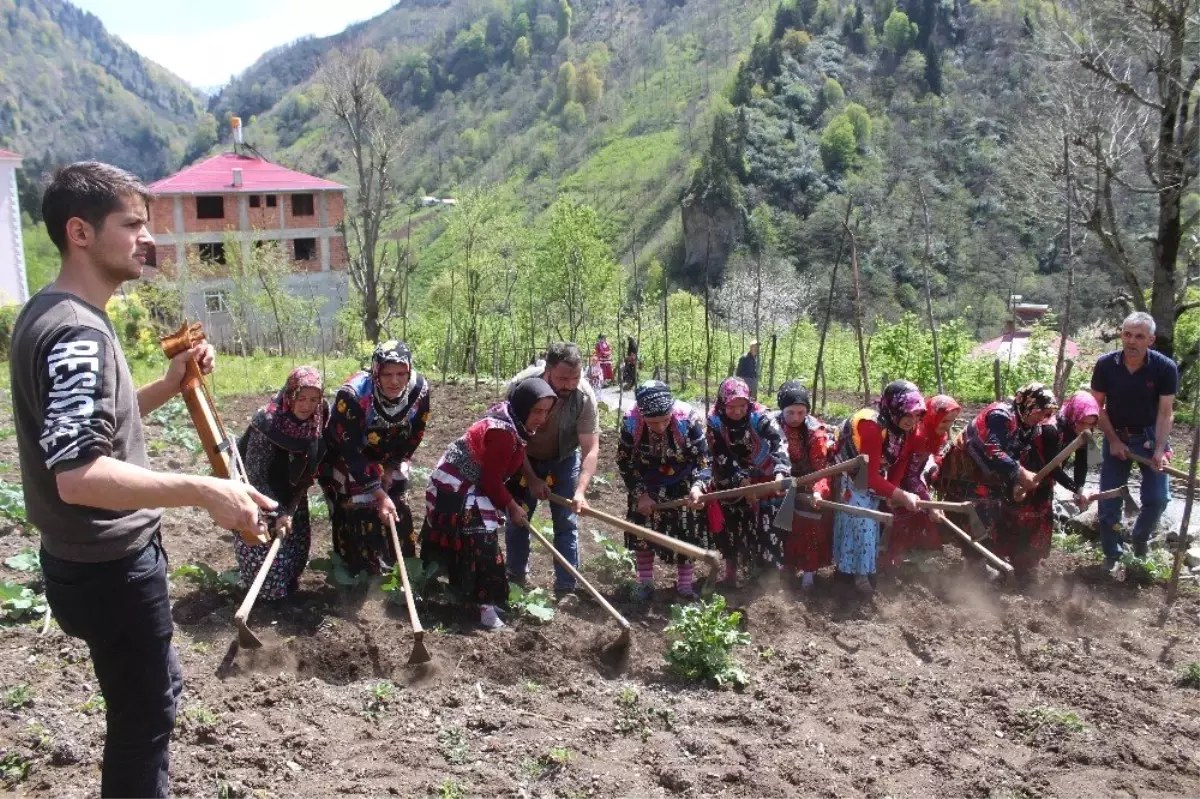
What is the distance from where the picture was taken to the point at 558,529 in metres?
5.95

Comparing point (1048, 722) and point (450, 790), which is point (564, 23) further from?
point (450, 790)

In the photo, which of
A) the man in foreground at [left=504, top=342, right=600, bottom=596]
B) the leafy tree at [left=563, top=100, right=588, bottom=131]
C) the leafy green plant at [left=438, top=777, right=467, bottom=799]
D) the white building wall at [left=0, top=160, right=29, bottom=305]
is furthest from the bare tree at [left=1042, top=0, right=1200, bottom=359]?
the leafy tree at [left=563, top=100, right=588, bottom=131]

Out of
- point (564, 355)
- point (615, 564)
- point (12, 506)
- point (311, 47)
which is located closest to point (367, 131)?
point (12, 506)

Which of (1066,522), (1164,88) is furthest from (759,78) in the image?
(1066,522)

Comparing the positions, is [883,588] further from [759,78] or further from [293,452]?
[759,78]

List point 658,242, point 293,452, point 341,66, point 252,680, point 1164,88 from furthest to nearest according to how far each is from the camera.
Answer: point 658,242, point 341,66, point 1164,88, point 293,452, point 252,680

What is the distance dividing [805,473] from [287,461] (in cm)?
306

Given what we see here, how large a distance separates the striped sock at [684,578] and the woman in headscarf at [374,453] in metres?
1.58

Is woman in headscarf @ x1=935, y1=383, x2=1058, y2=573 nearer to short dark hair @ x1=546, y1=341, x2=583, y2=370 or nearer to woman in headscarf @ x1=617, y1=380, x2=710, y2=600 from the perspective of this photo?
woman in headscarf @ x1=617, y1=380, x2=710, y2=600

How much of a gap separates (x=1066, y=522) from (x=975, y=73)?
229 ft

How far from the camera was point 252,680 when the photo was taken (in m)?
4.35

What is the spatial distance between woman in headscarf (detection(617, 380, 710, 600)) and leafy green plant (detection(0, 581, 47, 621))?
3.04 metres

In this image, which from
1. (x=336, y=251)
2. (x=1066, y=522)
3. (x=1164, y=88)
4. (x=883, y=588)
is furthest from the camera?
(x=336, y=251)

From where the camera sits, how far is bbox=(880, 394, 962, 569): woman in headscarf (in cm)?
602
